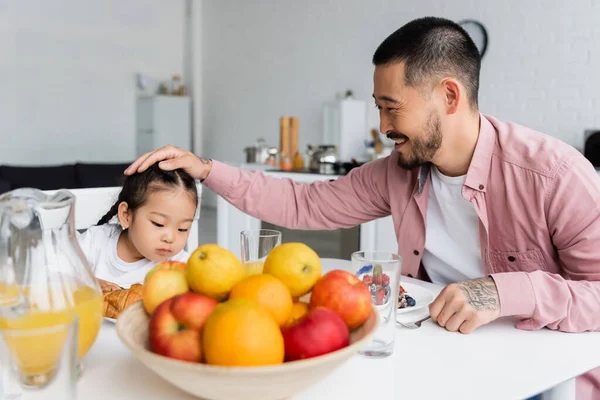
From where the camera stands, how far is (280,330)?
0.66m

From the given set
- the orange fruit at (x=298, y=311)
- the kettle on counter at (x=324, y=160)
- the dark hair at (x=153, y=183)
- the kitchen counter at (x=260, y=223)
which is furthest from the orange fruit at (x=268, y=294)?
the kettle on counter at (x=324, y=160)

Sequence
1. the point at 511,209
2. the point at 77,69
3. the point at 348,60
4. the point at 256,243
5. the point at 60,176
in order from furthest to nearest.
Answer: the point at 77,69 < the point at 348,60 < the point at 60,176 < the point at 511,209 < the point at 256,243

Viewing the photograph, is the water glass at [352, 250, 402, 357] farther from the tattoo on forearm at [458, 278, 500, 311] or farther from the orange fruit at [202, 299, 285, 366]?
the orange fruit at [202, 299, 285, 366]

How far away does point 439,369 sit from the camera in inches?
32.1

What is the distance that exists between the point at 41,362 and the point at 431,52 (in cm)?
106

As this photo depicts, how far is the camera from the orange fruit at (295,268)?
752mm

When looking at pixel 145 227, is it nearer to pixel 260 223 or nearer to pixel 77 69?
pixel 260 223

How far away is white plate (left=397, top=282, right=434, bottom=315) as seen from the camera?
1052 millimetres

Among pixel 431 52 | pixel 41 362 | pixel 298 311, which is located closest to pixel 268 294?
pixel 298 311

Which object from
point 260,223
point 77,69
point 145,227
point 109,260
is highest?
point 77,69

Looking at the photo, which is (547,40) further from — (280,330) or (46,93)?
(46,93)

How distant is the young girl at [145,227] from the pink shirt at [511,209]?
0.37 ft

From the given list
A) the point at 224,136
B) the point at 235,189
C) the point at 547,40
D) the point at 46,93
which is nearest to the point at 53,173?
the point at 46,93

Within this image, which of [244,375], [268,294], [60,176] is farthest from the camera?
[60,176]
